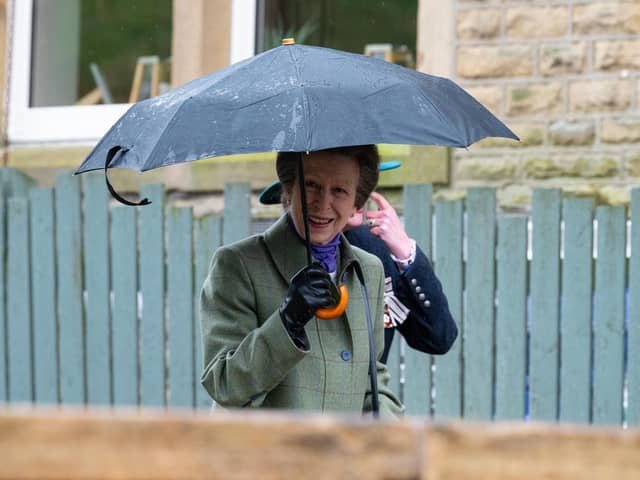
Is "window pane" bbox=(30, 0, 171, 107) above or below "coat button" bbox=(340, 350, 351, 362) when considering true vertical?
above

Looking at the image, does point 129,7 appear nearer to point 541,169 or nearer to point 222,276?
point 541,169

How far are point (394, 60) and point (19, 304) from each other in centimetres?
255

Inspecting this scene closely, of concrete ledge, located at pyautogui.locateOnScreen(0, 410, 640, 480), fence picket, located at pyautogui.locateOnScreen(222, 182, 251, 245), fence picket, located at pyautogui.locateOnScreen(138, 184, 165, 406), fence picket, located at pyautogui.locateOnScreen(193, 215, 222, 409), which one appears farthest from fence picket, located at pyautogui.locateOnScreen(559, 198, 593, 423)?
concrete ledge, located at pyautogui.locateOnScreen(0, 410, 640, 480)

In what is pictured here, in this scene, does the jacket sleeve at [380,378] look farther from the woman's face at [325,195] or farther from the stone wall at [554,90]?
the stone wall at [554,90]

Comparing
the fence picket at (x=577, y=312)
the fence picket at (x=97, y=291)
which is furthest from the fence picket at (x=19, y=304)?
the fence picket at (x=577, y=312)

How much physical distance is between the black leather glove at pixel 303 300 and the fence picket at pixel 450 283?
2938 millimetres

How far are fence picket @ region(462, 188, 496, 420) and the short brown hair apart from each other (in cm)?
255

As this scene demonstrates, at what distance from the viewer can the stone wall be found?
19.5 feet

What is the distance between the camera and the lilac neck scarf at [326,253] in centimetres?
281

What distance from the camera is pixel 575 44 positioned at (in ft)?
19.9

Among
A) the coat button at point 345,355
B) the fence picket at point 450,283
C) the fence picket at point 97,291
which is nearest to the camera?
the coat button at point 345,355

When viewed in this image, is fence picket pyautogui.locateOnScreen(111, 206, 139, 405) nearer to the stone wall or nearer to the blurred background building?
the blurred background building

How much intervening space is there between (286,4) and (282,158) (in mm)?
4508

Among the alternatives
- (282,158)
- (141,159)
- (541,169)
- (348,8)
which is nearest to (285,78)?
(282,158)
